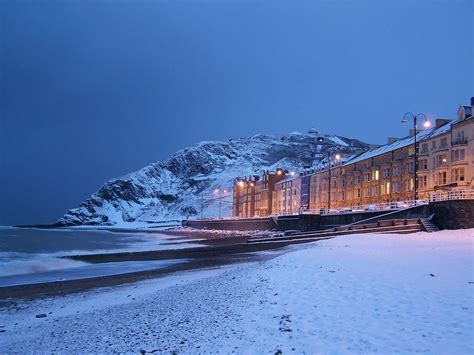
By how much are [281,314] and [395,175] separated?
6894 centimetres

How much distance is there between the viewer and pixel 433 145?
65.6 meters

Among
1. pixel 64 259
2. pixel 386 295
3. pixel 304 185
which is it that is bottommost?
pixel 64 259

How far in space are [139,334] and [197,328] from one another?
1.65m

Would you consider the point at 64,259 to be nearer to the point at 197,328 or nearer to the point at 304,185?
the point at 197,328

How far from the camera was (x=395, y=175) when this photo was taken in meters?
74.9

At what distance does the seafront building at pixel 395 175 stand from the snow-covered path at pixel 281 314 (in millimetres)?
27942

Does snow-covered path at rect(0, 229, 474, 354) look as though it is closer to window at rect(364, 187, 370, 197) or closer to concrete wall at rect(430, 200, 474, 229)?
concrete wall at rect(430, 200, 474, 229)

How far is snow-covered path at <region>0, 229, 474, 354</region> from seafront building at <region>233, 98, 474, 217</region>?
27.9m

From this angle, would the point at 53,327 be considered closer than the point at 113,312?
Yes

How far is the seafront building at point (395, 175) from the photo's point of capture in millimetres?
56812

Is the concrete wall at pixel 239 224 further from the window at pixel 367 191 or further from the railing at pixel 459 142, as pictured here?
the railing at pixel 459 142

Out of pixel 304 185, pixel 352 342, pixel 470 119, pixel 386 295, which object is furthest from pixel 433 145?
pixel 352 342

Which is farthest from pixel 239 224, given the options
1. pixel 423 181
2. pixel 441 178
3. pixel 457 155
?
pixel 457 155

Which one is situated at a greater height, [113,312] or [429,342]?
[429,342]
